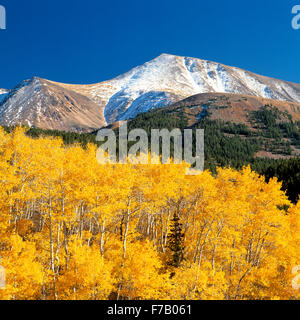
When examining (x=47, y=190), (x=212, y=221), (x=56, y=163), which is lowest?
(x=212, y=221)

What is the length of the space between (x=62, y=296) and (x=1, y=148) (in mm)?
22415

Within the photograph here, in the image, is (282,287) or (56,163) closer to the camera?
(56,163)

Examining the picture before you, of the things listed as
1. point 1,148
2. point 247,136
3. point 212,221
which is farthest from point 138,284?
point 247,136

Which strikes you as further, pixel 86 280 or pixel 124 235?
pixel 124 235

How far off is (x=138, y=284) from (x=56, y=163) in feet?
49.6

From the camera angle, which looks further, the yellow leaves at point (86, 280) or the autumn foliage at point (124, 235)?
the autumn foliage at point (124, 235)

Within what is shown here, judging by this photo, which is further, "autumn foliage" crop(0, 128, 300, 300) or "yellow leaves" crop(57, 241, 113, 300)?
"autumn foliage" crop(0, 128, 300, 300)

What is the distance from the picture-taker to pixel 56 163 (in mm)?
23875

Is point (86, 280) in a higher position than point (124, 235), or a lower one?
lower

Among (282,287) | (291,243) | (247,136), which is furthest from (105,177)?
(247,136)
